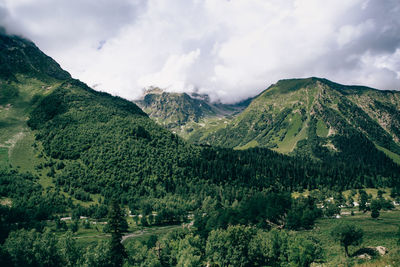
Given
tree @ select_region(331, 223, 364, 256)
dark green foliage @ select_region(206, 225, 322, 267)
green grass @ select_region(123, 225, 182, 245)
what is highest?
tree @ select_region(331, 223, 364, 256)

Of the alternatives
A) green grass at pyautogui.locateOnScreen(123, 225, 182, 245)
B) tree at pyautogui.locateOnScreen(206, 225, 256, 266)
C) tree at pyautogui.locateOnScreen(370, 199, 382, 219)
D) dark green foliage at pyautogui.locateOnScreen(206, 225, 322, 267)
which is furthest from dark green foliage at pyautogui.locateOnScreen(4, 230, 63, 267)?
tree at pyautogui.locateOnScreen(370, 199, 382, 219)

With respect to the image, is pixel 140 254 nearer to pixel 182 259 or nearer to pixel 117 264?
pixel 117 264

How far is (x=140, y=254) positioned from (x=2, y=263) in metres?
38.0

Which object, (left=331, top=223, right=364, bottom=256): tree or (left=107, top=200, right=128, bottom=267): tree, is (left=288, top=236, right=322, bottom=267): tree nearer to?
(left=331, top=223, right=364, bottom=256): tree

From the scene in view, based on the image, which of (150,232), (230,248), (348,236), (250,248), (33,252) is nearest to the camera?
(33,252)

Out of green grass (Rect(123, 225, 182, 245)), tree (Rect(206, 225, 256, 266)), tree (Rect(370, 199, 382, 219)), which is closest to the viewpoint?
tree (Rect(206, 225, 256, 266))

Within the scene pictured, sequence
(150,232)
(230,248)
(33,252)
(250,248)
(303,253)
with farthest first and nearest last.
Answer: (150,232)
(250,248)
(230,248)
(33,252)
(303,253)

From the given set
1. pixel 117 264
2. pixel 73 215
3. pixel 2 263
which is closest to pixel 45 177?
pixel 73 215

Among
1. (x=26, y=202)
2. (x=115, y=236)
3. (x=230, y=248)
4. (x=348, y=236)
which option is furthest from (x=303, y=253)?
(x=26, y=202)

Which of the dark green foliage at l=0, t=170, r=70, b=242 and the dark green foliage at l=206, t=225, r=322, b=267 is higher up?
the dark green foliage at l=0, t=170, r=70, b=242

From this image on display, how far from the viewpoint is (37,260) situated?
220 ft

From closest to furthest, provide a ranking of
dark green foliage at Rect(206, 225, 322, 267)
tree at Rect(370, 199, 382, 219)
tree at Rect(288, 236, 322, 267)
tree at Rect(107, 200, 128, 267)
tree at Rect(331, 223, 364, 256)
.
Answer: tree at Rect(288, 236, 322, 267), tree at Rect(107, 200, 128, 267), tree at Rect(331, 223, 364, 256), dark green foliage at Rect(206, 225, 322, 267), tree at Rect(370, 199, 382, 219)

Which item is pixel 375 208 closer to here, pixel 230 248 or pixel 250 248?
pixel 250 248

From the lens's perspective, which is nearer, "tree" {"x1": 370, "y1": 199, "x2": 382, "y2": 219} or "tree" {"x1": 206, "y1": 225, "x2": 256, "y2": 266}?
"tree" {"x1": 206, "y1": 225, "x2": 256, "y2": 266}
